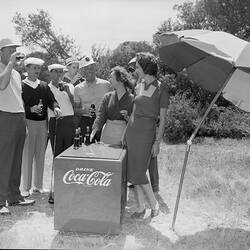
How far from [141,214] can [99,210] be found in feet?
3.21

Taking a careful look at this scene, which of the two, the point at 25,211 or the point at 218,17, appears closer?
the point at 25,211

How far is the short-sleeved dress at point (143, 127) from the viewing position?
4.74 meters

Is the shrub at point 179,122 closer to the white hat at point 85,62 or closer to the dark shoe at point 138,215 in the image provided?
the white hat at point 85,62

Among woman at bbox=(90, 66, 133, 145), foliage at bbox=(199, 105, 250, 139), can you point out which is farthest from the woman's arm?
foliage at bbox=(199, 105, 250, 139)

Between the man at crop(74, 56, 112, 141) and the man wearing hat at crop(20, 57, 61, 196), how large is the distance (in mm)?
397

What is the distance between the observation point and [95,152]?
4.45 metres

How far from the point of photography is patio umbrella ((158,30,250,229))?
13.3ft

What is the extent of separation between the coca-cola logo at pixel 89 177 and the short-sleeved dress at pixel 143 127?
73 cm

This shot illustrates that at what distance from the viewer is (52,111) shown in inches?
226

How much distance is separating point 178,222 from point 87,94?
2.13 metres

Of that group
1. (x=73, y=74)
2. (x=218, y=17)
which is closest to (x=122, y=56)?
(x=218, y=17)

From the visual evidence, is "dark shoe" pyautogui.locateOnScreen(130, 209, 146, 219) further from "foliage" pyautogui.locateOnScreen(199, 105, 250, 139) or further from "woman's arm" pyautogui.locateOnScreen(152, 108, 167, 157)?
"foliage" pyautogui.locateOnScreen(199, 105, 250, 139)

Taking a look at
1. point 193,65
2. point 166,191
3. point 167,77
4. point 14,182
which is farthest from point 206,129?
point 14,182

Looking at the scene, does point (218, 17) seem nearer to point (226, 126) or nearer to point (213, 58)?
point (226, 126)
